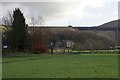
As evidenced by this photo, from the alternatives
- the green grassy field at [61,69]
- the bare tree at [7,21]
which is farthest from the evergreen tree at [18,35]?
the green grassy field at [61,69]

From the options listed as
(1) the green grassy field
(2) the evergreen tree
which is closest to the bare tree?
(2) the evergreen tree

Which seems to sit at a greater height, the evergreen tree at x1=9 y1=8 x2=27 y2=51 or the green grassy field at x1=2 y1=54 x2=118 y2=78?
the evergreen tree at x1=9 y1=8 x2=27 y2=51

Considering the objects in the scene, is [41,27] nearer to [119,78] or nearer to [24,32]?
[24,32]

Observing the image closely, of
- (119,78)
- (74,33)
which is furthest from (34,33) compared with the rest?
(119,78)

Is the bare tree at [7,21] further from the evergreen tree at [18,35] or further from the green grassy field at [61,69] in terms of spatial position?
the green grassy field at [61,69]

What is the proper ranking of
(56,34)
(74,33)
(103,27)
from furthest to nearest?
(103,27) < (74,33) < (56,34)

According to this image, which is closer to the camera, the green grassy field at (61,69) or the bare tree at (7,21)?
the green grassy field at (61,69)

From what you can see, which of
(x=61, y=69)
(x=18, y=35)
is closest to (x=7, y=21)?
(x=18, y=35)

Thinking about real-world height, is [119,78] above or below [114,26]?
below

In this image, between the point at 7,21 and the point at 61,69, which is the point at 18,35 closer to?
the point at 7,21

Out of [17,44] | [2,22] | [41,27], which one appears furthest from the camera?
[41,27]

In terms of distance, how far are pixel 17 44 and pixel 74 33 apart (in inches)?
2239

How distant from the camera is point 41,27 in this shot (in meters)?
99.2

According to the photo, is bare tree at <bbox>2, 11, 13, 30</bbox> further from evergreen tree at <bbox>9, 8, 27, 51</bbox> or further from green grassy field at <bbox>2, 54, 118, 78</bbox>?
green grassy field at <bbox>2, 54, 118, 78</bbox>
